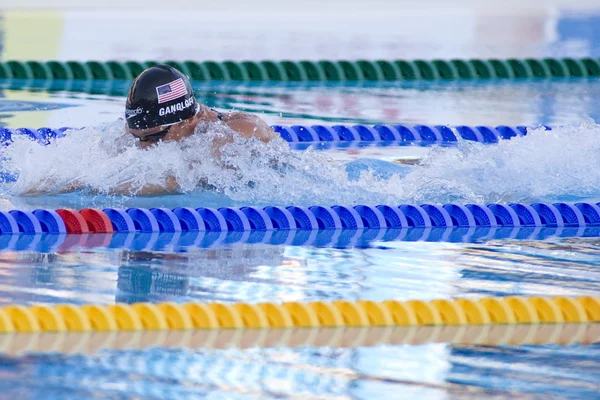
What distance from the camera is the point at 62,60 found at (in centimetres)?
1033

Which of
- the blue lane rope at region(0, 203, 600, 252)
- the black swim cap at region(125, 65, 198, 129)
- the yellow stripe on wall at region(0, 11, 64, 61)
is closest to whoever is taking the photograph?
the blue lane rope at region(0, 203, 600, 252)

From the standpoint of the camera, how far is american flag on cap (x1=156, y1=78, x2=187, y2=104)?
5.52 meters

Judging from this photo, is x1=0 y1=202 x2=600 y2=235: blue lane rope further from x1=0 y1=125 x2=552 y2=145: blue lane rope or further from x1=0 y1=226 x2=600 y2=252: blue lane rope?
x1=0 y1=125 x2=552 y2=145: blue lane rope

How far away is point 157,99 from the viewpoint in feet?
18.1

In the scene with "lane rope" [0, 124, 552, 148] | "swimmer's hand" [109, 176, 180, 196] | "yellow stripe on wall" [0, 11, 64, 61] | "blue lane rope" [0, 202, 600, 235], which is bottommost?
"blue lane rope" [0, 202, 600, 235]

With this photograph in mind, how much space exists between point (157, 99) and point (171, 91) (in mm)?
88

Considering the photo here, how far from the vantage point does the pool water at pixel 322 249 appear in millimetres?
3170

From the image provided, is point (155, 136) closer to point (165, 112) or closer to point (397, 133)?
point (165, 112)

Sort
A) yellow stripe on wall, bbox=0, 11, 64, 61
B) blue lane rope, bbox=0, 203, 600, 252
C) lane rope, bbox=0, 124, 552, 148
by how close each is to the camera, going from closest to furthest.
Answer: blue lane rope, bbox=0, 203, 600, 252 → lane rope, bbox=0, 124, 552, 148 → yellow stripe on wall, bbox=0, 11, 64, 61

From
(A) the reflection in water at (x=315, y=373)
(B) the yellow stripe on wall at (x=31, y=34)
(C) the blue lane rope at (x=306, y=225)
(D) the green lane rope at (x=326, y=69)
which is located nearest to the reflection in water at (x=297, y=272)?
(C) the blue lane rope at (x=306, y=225)

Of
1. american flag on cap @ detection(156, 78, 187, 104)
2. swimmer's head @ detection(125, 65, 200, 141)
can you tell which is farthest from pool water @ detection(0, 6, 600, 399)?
american flag on cap @ detection(156, 78, 187, 104)

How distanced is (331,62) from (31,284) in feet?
20.6

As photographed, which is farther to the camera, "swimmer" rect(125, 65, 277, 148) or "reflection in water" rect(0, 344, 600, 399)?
"swimmer" rect(125, 65, 277, 148)

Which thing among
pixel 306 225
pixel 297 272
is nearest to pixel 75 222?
pixel 306 225
